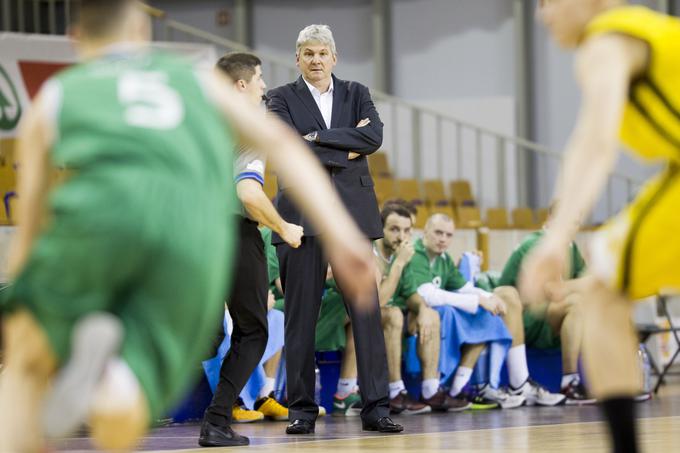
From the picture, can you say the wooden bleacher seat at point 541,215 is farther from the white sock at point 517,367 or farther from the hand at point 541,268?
the hand at point 541,268

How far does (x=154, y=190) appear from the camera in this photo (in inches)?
85.9

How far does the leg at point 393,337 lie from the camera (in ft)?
24.7

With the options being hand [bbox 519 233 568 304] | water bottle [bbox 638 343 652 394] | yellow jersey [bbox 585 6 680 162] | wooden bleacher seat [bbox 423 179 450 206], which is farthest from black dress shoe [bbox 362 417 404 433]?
wooden bleacher seat [bbox 423 179 450 206]

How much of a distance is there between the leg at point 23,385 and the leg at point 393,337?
→ 210 inches

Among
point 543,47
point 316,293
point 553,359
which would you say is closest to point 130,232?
point 316,293

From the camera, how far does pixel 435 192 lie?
14.7 m

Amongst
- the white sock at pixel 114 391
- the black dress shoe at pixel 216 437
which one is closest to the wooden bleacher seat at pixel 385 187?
the black dress shoe at pixel 216 437

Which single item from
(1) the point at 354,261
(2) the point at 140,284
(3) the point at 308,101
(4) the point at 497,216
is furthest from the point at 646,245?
(4) the point at 497,216

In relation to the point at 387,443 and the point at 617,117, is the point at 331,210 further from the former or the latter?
the point at 387,443

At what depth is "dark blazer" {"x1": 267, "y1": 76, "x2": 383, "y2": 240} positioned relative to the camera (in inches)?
233

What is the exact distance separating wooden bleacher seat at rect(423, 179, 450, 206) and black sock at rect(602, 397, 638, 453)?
462 inches

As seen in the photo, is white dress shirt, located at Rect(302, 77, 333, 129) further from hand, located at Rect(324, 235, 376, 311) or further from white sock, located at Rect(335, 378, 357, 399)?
hand, located at Rect(324, 235, 376, 311)

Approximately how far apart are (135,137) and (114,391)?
47 centimetres

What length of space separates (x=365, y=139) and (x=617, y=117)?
3461 millimetres
